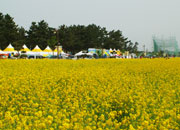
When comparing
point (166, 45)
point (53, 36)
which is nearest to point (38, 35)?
point (53, 36)

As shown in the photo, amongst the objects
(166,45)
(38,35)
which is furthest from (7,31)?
(166,45)

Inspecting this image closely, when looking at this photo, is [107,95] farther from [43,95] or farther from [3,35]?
[3,35]

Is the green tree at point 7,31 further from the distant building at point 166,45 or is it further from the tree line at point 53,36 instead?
the distant building at point 166,45

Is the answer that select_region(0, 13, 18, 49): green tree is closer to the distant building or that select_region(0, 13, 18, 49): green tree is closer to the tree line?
the tree line

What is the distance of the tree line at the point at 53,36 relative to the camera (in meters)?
75.1

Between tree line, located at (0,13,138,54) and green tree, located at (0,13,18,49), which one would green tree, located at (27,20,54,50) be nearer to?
tree line, located at (0,13,138,54)

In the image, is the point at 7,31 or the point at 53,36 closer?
the point at 7,31

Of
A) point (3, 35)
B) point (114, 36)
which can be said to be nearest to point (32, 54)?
point (3, 35)

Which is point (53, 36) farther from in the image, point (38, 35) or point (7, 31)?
point (7, 31)

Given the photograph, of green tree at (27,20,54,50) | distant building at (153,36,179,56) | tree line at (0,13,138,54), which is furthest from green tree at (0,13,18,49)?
distant building at (153,36,179,56)

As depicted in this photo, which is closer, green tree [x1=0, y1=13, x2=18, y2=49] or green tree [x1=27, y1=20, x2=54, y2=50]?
green tree [x1=0, y1=13, x2=18, y2=49]

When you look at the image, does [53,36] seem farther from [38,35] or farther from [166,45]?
[166,45]

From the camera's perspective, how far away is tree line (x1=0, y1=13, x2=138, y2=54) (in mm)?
75125

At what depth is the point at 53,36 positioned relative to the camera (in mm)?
85562
